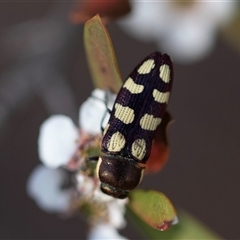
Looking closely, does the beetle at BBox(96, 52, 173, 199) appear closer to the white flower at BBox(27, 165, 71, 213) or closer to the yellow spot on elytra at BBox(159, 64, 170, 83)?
the yellow spot on elytra at BBox(159, 64, 170, 83)

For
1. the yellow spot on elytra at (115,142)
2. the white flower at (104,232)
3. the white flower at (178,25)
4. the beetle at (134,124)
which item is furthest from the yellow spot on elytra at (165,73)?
the white flower at (178,25)

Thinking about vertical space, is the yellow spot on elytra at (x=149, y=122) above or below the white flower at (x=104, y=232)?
above

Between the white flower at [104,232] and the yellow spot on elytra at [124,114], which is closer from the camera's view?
the yellow spot on elytra at [124,114]

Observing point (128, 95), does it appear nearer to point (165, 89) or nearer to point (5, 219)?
point (165, 89)

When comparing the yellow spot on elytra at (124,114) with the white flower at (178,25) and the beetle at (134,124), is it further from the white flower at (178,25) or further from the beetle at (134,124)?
the white flower at (178,25)

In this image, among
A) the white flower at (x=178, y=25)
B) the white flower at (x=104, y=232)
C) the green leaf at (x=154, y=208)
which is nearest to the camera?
the green leaf at (x=154, y=208)

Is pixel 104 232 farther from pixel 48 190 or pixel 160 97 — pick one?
pixel 160 97
